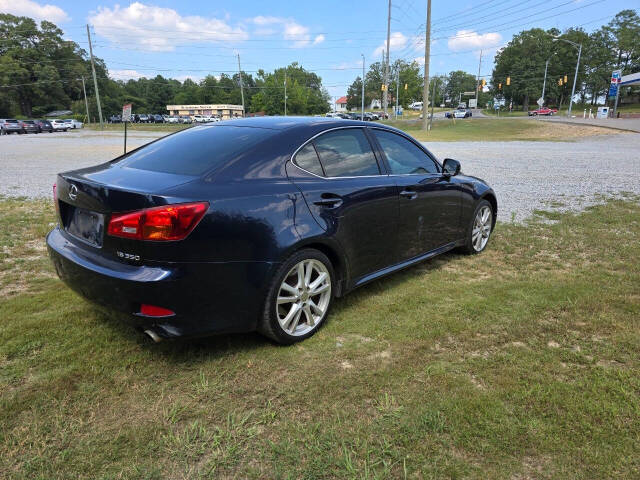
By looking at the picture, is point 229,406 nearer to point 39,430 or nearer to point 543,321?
point 39,430

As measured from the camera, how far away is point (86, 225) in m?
2.83

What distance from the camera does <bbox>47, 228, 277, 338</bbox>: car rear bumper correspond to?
2494 millimetres

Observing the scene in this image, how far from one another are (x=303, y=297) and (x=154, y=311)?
104 cm

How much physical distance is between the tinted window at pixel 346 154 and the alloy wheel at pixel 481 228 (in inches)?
77.5

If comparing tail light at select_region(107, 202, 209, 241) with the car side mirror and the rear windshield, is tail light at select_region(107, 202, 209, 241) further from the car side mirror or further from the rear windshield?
the car side mirror

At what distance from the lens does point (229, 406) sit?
2.48 meters

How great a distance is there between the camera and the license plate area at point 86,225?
2699 millimetres

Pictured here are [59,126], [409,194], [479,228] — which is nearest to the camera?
[409,194]

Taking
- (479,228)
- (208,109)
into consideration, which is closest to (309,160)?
(479,228)

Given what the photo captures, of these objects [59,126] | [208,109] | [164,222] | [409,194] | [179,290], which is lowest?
[59,126]

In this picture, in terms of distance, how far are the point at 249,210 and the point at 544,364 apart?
2158 mm

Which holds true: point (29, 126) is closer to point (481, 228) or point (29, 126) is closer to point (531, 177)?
point (531, 177)

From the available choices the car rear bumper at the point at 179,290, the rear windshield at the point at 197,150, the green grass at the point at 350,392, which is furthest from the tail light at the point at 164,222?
the green grass at the point at 350,392

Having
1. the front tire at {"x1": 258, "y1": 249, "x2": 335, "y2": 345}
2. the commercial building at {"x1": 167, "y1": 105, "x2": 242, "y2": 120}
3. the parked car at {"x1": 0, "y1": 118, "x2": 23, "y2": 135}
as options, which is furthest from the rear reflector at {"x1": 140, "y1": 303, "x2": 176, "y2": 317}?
the commercial building at {"x1": 167, "y1": 105, "x2": 242, "y2": 120}
